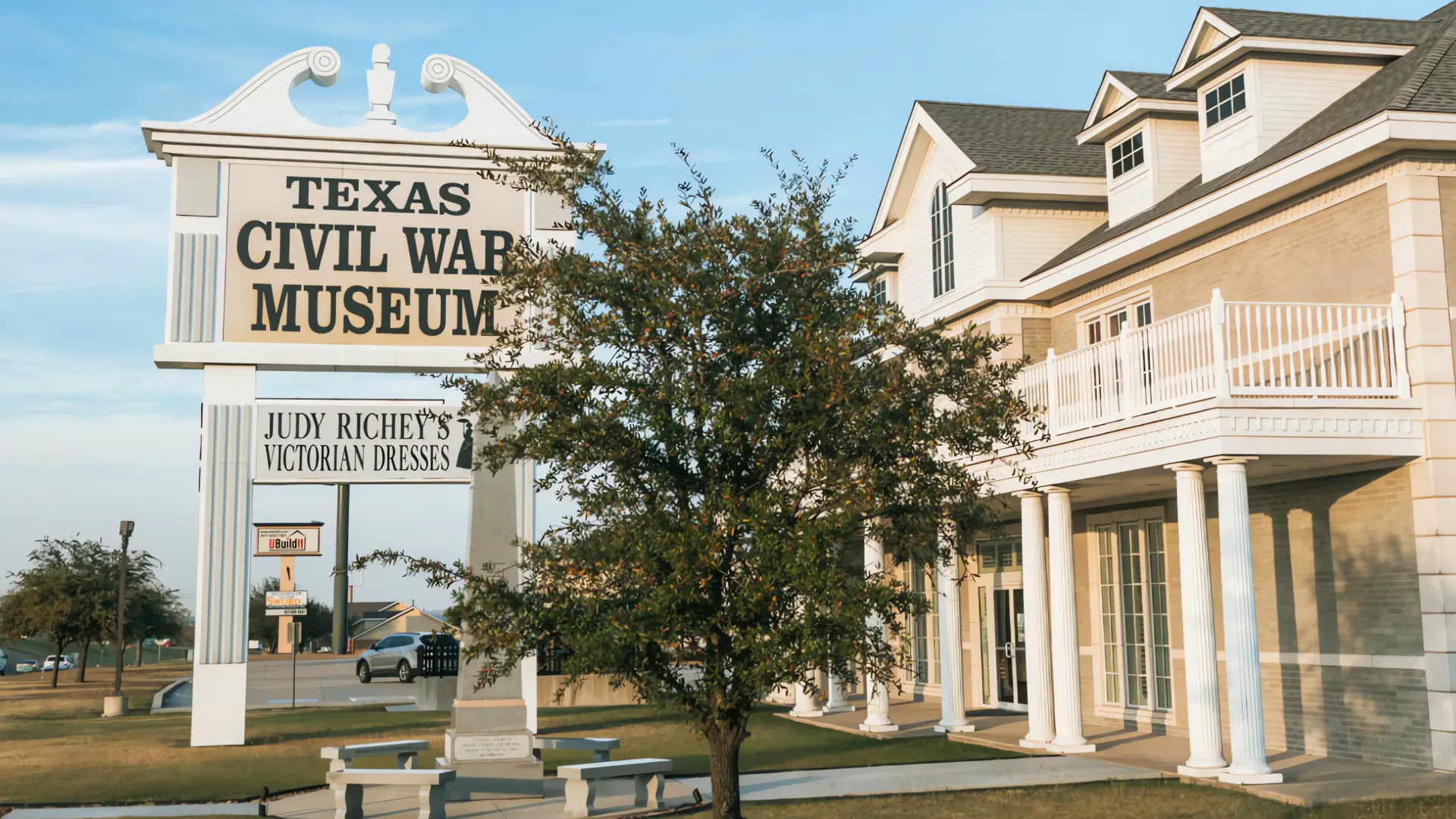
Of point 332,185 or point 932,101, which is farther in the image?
point 932,101

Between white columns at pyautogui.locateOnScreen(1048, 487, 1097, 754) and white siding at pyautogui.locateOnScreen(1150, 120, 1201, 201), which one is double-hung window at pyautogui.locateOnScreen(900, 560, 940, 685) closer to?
white columns at pyautogui.locateOnScreen(1048, 487, 1097, 754)

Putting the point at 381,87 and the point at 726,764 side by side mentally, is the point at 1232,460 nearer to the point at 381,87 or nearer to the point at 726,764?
the point at 726,764

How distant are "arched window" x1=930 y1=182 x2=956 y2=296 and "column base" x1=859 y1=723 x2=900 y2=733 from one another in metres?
7.85

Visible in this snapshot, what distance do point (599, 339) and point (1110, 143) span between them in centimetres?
1408

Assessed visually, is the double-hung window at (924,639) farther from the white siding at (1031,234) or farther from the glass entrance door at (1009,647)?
the white siding at (1031,234)

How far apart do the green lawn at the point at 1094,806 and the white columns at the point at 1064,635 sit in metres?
2.61

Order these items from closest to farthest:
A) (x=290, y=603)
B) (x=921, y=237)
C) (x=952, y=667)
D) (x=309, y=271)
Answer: (x=952, y=667) → (x=309, y=271) → (x=921, y=237) → (x=290, y=603)

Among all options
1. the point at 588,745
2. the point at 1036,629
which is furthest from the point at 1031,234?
the point at 588,745

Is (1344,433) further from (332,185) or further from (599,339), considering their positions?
(332,185)

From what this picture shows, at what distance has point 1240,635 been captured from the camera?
1370 cm

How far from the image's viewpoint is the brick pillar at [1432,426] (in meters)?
13.8

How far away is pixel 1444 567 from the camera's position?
45.3 feet

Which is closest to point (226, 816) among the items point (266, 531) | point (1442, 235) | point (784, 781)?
point (784, 781)

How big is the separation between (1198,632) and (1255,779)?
1642mm
